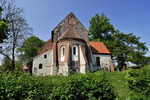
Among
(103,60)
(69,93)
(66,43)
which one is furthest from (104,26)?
(69,93)

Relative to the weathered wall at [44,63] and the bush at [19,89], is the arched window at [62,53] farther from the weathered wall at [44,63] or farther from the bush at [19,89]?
the bush at [19,89]

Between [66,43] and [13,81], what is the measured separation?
18.6 metres

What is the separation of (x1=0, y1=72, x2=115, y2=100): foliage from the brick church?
14.2m

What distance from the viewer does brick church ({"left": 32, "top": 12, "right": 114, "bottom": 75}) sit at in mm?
22375

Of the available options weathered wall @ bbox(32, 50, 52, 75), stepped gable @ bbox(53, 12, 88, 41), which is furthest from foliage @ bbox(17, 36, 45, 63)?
stepped gable @ bbox(53, 12, 88, 41)

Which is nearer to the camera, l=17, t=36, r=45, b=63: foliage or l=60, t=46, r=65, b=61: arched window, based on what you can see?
l=60, t=46, r=65, b=61: arched window

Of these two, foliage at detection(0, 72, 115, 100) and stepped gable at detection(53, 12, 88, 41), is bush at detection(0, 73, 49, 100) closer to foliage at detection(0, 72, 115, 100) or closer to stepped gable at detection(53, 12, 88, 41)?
foliage at detection(0, 72, 115, 100)

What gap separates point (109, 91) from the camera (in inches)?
224

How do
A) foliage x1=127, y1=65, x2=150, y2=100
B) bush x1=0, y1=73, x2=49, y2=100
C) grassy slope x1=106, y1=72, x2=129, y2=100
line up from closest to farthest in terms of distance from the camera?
bush x1=0, y1=73, x2=49, y2=100 < foliage x1=127, y1=65, x2=150, y2=100 < grassy slope x1=106, y1=72, x2=129, y2=100

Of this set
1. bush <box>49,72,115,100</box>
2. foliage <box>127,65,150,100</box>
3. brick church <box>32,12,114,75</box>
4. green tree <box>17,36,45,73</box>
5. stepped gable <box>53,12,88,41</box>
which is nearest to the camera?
bush <box>49,72,115,100</box>

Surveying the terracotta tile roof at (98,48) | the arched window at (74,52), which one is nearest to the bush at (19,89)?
the arched window at (74,52)

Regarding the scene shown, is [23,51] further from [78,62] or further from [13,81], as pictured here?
[13,81]

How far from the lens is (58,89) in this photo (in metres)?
5.13

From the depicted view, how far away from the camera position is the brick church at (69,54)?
22.4 metres
